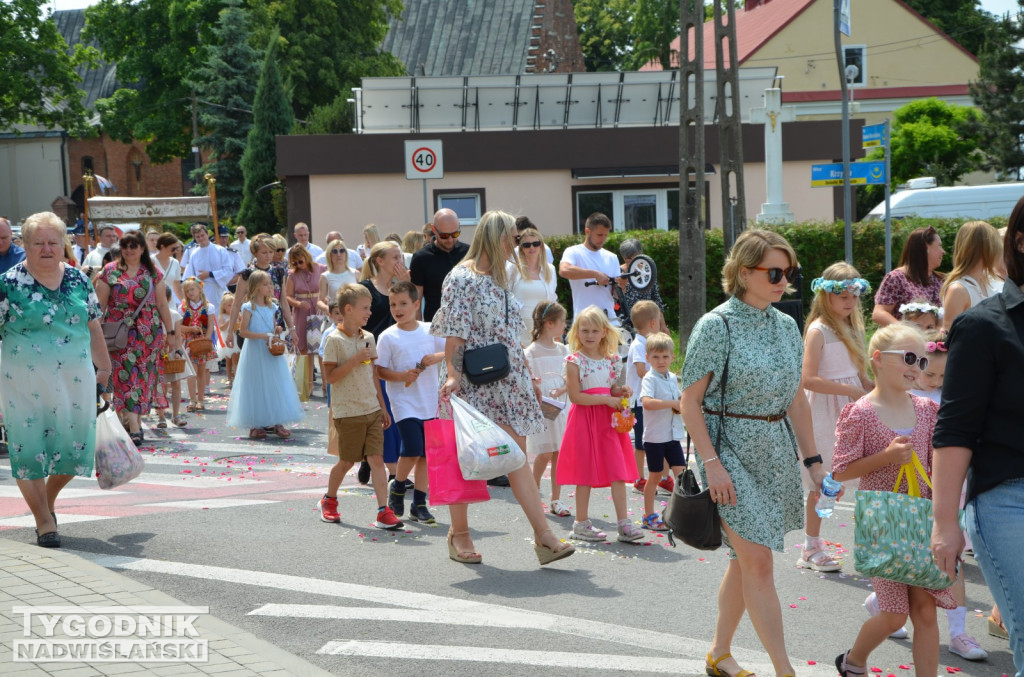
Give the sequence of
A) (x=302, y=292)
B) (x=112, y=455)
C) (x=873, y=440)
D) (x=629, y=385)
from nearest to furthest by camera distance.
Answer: (x=873, y=440) → (x=112, y=455) → (x=629, y=385) → (x=302, y=292)

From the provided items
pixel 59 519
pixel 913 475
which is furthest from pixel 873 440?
pixel 59 519

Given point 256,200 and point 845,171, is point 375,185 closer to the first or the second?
point 845,171

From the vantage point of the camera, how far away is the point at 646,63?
70938 millimetres

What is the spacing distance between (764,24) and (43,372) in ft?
186

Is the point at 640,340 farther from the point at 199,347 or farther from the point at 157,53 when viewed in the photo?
the point at 157,53

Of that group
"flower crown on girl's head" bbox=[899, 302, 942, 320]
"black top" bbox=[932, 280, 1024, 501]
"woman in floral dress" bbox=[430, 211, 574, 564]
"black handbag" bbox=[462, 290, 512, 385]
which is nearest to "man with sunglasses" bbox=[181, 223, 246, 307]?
"woman in floral dress" bbox=[430, 211, 574, 564]

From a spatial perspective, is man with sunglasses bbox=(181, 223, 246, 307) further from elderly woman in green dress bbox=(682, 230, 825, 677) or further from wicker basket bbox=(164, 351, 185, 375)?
elderly woman in green dress bbox=(682, 230, 825, 677)

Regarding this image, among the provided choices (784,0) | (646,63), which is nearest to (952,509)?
(784,0)

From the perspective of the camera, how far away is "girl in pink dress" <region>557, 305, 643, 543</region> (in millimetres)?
7734

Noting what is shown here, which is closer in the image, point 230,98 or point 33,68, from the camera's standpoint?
point 230,98

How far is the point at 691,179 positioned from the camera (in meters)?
16.8

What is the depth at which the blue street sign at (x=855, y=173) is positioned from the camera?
682 inches

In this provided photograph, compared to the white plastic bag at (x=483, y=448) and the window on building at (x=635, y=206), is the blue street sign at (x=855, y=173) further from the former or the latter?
the white plastic bag at (x=483, y=448)

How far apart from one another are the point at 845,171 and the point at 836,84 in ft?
143
